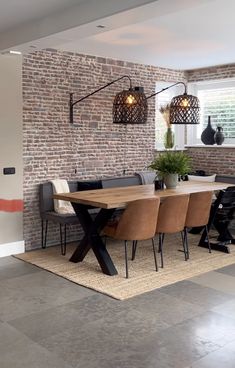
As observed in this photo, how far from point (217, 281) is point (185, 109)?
223 centimetres

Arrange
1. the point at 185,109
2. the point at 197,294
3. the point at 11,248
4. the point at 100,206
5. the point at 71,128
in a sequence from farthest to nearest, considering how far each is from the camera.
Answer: the point at 71,128
the point at 11,248
the point at 185,109
the point at 100,206
the point at 197,294

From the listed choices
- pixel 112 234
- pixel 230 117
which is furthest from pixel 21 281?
pixel 230 117

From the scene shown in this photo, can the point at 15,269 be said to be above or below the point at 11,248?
below

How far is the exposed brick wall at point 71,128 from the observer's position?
591 centimetres

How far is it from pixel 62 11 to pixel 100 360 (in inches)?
123

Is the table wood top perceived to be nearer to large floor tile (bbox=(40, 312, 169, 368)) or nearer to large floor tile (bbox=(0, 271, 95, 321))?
large floor tile (bbox=(0, 271, 95, 321))

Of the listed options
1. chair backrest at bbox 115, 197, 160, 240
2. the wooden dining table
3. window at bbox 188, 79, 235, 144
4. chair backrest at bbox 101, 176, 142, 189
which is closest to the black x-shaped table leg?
the wooden dining table

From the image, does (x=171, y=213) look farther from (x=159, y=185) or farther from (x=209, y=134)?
(x=209, y=134)

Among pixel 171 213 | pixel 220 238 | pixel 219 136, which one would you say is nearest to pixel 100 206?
pixel 171 213

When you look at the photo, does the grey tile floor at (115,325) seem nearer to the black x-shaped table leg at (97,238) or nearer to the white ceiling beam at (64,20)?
the black x-shaped table leg at (97,238)

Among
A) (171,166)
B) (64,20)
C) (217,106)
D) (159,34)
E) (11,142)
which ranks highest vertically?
(159,34)

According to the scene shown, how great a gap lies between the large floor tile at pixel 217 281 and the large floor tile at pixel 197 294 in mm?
87

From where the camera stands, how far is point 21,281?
4707mm

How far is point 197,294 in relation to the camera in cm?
431
